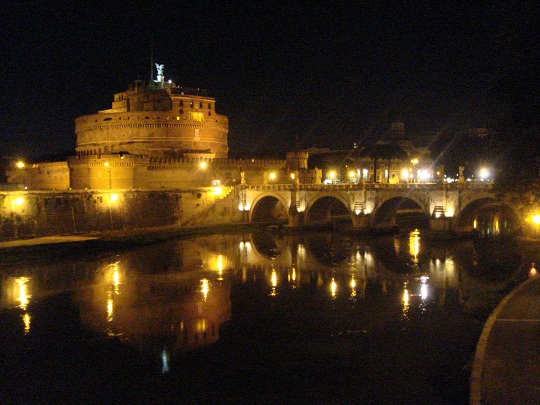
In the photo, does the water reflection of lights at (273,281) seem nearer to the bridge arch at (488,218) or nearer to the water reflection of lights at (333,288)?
the water reflection of lights at (333,288)

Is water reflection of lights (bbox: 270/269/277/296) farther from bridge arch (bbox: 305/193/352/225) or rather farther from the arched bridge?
bridge arch (bbox: 305/193/352/225)

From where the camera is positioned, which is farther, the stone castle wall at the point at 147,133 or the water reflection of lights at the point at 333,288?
the stone castle wall at the point at 147,133

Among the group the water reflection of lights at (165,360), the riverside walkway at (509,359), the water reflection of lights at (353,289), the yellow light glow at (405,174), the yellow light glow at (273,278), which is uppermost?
the yellow light glow at (405,174)

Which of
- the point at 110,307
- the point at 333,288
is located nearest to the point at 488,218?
the point at 333,288

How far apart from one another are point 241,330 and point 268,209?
32.2 m

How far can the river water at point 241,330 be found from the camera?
39.5ft

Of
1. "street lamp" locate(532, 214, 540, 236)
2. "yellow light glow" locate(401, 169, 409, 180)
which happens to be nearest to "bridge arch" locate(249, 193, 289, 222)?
"yellow light glow" locate(401, 169, 409, 180)

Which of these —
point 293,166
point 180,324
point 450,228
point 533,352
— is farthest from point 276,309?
point 293,166

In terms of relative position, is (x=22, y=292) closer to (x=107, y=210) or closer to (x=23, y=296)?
(x=23, y=296)

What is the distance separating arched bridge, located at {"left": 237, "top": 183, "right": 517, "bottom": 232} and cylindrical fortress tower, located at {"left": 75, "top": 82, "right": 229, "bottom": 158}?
7103mm

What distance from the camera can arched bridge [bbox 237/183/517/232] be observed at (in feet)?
111

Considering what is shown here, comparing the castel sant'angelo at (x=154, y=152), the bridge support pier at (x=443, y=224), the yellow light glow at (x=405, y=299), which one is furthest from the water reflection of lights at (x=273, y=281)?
the castel sant'angelo at (x=154, y=152)

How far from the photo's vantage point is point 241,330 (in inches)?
642

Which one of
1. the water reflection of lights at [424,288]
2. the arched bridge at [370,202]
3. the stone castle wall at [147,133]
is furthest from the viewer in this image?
the stone castle wall at [147,133]
